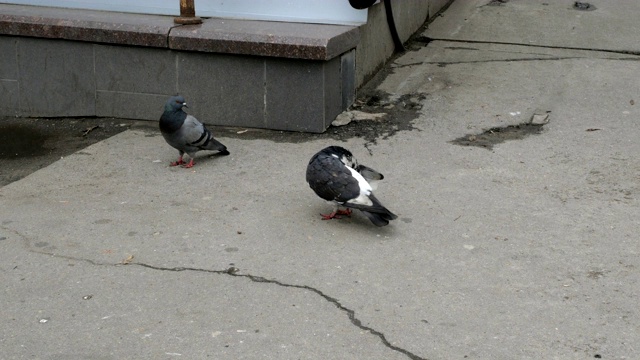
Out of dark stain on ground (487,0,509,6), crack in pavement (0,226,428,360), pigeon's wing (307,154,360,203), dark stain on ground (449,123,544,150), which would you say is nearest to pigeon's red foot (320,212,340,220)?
pigeon's wing (307,154,360,203)

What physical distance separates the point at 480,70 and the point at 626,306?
4687mm

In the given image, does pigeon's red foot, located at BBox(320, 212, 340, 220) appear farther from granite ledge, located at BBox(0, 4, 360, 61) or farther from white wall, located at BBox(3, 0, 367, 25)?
white wall, located at BBox(3, 0, 367, 25)

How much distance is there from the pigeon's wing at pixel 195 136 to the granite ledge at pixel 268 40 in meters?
0.95

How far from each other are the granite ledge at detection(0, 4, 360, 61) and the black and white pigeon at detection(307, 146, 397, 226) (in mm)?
1673

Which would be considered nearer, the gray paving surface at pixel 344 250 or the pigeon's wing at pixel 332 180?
the gray paving surface at pixel 344 250

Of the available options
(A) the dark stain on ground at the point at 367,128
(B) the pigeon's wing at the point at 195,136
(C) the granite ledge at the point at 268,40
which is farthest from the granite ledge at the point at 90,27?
(B) the pigeon's wing at the point at 195,136

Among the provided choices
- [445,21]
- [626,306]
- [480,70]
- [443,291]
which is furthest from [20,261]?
[445,21]

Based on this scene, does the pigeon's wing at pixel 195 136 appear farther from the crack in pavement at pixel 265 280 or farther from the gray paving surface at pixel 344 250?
the crack in pavement at pixel 265 280

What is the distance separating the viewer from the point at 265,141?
6953 millimetres

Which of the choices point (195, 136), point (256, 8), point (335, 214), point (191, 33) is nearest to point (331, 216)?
point (335, 214)

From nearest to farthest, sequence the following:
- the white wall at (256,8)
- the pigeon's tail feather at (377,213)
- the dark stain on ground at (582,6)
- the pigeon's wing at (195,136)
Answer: the pigeon's tail feather at (377,213)
the pigeon's wing at (195,136)
the white wall at (256,8)
the dark stain on ground at (582,6)

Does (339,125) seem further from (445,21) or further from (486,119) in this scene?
(445,21)

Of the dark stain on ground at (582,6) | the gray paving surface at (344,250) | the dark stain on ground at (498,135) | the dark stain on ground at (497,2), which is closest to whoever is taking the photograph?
the gray paving surface at (344,250)

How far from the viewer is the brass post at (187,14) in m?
7.41
